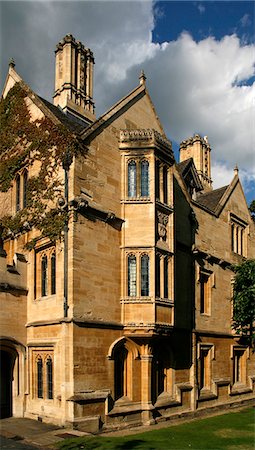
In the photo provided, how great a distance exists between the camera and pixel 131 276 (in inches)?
821

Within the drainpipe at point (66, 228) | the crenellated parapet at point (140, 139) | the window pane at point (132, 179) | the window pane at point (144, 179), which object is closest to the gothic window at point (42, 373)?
the drainpipe at point (66, 228)

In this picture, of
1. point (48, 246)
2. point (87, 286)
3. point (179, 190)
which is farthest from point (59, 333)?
point (179, 190)

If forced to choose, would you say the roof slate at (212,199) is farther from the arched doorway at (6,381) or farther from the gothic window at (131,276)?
the arched doorway at (6,381)

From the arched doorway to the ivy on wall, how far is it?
5.47 meters

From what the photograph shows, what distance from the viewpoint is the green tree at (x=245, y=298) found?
1107 inches

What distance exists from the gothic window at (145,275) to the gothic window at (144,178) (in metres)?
2.89

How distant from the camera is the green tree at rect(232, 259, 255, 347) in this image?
2811cm

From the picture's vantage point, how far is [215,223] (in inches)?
1187

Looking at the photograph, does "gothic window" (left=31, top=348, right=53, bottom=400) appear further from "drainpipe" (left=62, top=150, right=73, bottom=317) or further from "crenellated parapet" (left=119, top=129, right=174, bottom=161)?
"crenellated parapet" (left=119, top=129, right=174, bottom=161)

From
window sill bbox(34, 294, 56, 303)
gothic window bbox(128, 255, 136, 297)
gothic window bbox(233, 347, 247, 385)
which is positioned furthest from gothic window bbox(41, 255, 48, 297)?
gothic window bbox(233, 347, 247, 385)

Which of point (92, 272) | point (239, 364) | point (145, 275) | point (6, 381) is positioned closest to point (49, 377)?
point (6, 381)

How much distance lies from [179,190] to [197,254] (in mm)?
3723

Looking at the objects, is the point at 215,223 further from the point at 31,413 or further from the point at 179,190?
the point at 31,413

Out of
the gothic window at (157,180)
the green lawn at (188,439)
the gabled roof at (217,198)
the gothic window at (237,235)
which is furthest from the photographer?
the gothic window at (237,235)
